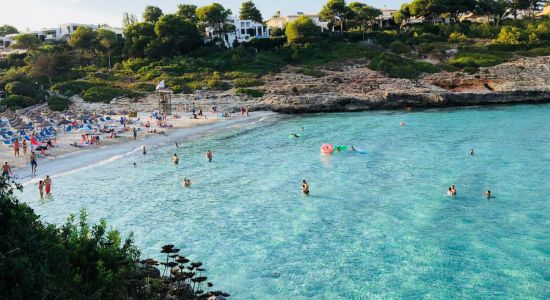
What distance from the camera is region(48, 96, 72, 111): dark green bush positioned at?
61306mm

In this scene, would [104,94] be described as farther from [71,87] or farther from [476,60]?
[476,60]

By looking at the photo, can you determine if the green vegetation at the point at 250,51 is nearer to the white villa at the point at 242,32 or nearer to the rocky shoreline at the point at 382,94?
the white villa at the point at 242,32

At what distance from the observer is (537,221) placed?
21062mm

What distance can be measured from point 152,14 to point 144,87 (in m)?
41.0

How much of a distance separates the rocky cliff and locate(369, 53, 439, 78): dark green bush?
2.06 metres

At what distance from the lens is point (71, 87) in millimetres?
70250

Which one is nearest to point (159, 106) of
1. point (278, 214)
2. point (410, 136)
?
point (410, 136)

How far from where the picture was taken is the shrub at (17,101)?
60431mm

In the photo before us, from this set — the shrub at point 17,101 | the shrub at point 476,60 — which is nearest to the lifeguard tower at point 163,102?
the shrub at point 17,101

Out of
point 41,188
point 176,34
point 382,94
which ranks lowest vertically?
point 41,188

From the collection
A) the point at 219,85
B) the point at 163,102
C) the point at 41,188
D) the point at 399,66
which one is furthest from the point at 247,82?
the point at 41,188

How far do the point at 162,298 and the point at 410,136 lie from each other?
117 feet

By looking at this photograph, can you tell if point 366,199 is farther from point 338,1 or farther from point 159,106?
point 338,1

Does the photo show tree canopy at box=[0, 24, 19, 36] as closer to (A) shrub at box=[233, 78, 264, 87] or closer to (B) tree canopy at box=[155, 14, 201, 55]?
(B) tree canopy at box=[155, 14, 201, 55]
